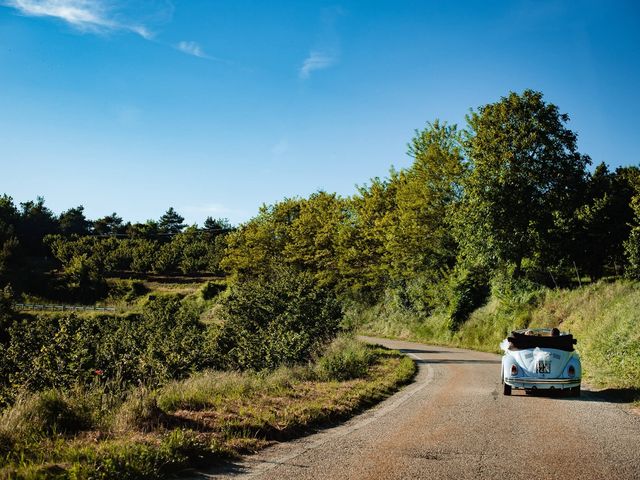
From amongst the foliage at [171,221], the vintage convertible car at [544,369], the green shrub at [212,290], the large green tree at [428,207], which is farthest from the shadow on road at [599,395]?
the foliage at [171,221]

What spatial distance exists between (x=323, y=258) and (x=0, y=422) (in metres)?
42.7

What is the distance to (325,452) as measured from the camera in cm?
679

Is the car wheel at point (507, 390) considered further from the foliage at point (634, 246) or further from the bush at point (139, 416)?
the foliage at point (634, 246)

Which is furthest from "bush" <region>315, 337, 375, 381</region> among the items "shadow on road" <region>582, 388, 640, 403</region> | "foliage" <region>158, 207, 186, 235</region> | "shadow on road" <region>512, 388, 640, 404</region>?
"foliage" <region>158, 207, 186, 235</region>

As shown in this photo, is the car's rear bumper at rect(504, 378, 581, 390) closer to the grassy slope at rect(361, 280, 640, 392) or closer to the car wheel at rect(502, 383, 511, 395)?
the car wheel at rect(502, 383, 511, 395)

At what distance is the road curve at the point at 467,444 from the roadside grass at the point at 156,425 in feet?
1.57

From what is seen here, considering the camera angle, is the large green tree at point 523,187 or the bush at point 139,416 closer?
the bush at point 139,416

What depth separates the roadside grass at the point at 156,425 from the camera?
5637 millimetres

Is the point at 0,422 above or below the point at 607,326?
below

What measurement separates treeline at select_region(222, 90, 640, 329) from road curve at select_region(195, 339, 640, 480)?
1800cm

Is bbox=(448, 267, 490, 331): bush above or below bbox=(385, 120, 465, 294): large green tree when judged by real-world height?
below

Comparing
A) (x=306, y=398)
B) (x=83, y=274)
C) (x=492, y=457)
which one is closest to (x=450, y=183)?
(x=306, y=398)

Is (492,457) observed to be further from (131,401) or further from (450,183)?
(450,183)

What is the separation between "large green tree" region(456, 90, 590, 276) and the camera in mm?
27688
